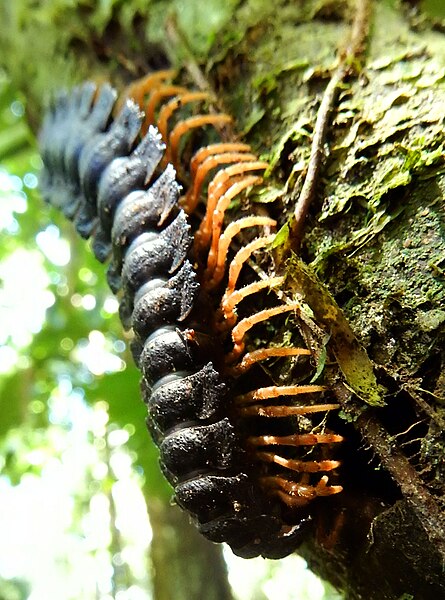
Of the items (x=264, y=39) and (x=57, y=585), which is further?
(x=57, y=585)

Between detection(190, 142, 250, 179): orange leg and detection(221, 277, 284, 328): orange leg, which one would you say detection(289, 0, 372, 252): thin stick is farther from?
detection(190, 142, 250, 179): orange leg

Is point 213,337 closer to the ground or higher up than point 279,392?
higher up

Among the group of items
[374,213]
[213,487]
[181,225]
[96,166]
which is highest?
[96,166]

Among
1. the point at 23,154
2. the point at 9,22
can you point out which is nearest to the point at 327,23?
the point at 9,22

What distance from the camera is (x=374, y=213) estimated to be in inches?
69.8

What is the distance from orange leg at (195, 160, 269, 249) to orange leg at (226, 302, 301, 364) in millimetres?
416

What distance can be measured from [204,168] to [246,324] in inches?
28.9

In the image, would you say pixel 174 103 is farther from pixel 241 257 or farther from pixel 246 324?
pixel 246 324

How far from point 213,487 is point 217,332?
1.67 ft

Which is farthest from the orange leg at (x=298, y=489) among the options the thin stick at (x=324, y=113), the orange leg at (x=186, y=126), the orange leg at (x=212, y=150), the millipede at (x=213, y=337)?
the orange leg at (x=186, y=126)

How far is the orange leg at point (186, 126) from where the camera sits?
8.07ft

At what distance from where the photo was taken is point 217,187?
2.26m

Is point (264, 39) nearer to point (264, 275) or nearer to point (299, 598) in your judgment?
point (264, 275)

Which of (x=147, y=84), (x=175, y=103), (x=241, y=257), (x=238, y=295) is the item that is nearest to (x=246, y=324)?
(x=238, y=295)
